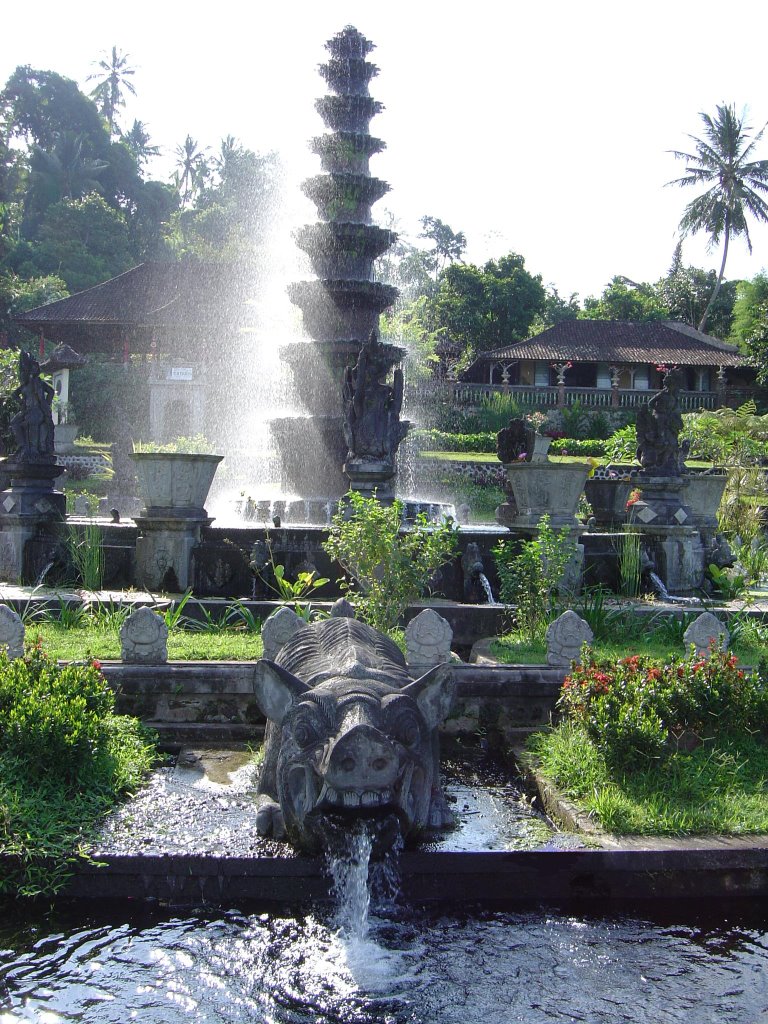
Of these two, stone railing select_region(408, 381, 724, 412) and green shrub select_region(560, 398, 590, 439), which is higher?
stone railing select_region(408, 381, 724, 412)

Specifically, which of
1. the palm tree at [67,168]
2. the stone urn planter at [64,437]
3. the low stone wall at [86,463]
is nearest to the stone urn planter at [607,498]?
the low stone wall at [86,463]

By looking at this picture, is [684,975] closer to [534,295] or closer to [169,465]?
[169,465]

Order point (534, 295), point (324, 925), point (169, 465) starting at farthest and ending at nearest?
1. point (534, 295)
2. point (169, 465)
3. point (324, 925)

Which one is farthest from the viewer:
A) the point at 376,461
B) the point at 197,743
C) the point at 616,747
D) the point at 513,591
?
the point at 376,461

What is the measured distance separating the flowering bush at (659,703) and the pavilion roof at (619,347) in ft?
120

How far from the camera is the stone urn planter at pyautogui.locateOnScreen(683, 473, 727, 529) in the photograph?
47.2 ft

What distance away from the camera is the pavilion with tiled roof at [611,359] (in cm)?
4228

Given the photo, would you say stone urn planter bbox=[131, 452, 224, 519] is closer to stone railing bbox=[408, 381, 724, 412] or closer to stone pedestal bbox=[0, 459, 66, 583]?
stone pedestal bbox=[0, 459, 66, 583]

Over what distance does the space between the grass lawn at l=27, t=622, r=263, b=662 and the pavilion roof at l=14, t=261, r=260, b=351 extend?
101 ft

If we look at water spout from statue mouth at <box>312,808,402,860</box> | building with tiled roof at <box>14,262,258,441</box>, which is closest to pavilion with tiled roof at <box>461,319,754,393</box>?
building with tiled roof at <box>14,262,258,441</box>

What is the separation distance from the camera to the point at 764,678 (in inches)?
247

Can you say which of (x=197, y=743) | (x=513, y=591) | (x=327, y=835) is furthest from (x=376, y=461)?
(x=327, y=835)

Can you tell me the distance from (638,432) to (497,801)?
27.9ft

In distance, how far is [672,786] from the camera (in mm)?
5492
